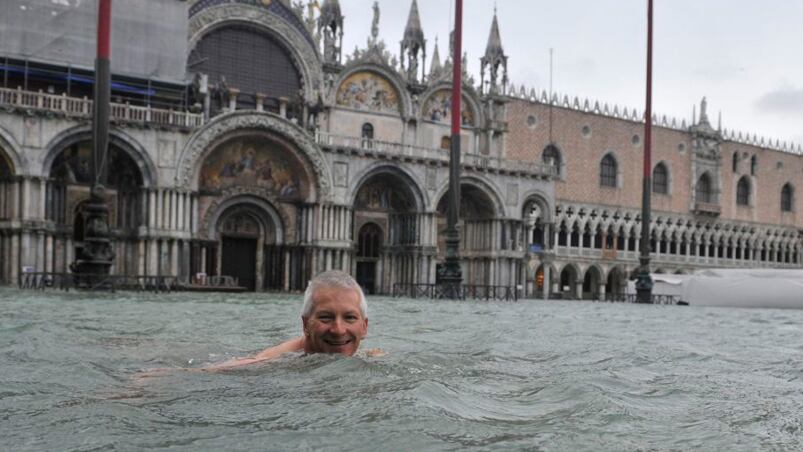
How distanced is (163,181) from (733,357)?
84.5 ft

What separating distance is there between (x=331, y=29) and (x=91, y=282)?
2058cm

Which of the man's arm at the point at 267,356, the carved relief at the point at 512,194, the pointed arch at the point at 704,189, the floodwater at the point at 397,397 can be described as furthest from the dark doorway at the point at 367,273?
the man's arm at the point at 267,356

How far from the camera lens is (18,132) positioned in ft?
94.1

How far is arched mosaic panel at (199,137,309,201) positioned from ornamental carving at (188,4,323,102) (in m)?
3.47

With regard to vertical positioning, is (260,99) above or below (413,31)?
below

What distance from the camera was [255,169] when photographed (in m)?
Answer: 34.7

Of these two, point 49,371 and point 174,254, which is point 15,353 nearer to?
point 49,371

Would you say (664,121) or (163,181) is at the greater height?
(664,121)

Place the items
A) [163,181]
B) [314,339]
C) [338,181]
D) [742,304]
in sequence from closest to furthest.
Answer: [314,339] < [742,304] < [163,181] < [338,181]

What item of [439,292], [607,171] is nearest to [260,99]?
[439,292]

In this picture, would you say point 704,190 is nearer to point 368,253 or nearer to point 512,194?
point 512,194

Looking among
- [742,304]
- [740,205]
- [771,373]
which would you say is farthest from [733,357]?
[740,205]

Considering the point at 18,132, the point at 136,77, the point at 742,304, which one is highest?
the point at 136,77

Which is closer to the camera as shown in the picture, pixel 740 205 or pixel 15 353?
pixel 15 353
